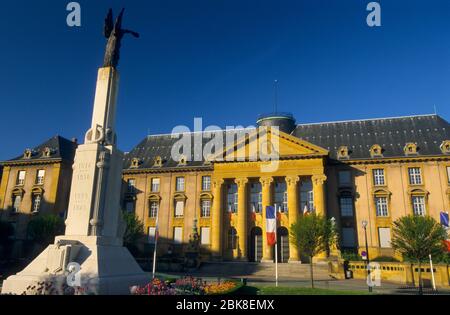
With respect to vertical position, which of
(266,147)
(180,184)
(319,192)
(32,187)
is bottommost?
(319,192)

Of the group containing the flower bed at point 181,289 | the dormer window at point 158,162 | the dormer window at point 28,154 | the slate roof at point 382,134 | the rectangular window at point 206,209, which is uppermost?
the slate roof at point 382,134

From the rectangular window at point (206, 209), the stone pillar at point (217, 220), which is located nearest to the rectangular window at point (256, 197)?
the stone pillar at point (217, 220)

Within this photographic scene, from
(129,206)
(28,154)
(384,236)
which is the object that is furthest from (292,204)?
(28,154)

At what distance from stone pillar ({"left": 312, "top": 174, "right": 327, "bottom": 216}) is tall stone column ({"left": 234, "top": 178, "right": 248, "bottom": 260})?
8.62 m

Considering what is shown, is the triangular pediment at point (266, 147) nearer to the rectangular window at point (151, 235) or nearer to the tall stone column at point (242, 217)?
the tall stone column at point (242, 217)

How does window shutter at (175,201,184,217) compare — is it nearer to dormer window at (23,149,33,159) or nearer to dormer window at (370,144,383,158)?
dormer window at (23,149,33,159)

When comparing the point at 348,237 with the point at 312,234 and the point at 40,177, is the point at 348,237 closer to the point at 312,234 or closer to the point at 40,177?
the point at 312,234

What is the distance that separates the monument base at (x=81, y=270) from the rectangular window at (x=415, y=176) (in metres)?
39.1

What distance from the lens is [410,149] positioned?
43.4 metres

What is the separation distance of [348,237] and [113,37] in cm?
3684

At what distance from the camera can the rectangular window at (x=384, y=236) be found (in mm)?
40781

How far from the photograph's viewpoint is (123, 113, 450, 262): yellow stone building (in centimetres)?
4153
